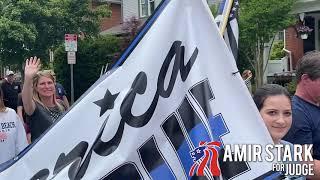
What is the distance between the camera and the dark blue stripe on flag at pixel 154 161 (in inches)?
92.3

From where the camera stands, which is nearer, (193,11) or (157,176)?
(157,176)

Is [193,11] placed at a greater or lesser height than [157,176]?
greater

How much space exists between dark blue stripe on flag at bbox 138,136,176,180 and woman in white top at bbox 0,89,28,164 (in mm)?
2866

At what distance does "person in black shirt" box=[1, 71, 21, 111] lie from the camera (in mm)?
11609

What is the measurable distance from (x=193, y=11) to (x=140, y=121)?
0.61 meters

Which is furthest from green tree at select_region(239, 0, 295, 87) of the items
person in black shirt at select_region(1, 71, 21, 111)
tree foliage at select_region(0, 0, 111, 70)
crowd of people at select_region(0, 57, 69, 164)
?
crowd of people at select_region(0, 57, 69, 164)

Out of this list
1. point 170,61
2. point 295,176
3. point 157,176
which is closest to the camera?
point 157,176

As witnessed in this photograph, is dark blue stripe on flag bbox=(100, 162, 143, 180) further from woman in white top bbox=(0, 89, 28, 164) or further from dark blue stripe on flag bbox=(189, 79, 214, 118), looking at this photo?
woman in white top bbox=(0, 89, 28, 164)

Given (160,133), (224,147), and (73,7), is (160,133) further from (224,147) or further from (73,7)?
(73,7)

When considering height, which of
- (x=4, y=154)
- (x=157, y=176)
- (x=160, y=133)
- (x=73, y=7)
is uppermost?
(x=73, y=7)

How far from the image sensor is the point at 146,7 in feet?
103

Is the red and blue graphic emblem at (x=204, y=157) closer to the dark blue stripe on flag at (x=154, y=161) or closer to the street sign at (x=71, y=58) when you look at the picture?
the dark blue stripe on flag at (x=154, y=161)

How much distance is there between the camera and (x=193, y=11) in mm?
2557

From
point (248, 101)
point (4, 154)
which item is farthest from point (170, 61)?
point (4, 154)
